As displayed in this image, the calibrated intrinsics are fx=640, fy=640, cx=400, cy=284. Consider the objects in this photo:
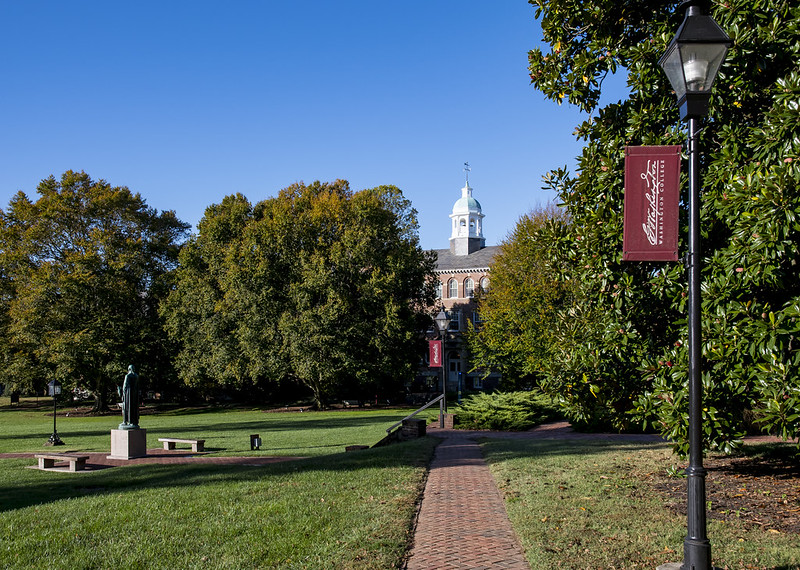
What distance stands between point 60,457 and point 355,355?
79.5 feet

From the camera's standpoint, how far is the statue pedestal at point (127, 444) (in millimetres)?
15688

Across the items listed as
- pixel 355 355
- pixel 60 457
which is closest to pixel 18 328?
pixel 355 355

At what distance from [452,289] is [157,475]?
52228 millimetres

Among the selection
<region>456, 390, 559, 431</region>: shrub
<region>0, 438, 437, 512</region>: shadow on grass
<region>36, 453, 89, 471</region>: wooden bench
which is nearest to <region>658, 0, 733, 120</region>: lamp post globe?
<region>0, 438, 437, 512</region>: shadow on grass

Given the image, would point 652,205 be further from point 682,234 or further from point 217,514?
point 217,514

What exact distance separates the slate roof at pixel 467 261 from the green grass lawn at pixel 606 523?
5012 cm

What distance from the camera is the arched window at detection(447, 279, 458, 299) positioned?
207 ft

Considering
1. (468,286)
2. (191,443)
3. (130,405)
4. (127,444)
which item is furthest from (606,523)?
(468,286)

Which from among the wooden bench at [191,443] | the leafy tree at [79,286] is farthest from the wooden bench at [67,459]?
the leafy tree at [79,286]

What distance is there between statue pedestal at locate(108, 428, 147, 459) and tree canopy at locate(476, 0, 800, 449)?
11197 mm

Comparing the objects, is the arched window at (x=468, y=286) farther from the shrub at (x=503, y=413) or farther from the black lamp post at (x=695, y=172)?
the black lamp post at (x=695, y=172)

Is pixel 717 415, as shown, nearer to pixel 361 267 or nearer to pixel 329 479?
pixel 329 479

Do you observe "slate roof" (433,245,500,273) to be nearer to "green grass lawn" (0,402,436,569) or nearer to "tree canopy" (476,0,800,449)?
"green grass lawn" (0,402,436,569)

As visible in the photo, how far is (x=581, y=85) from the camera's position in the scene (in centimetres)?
944
